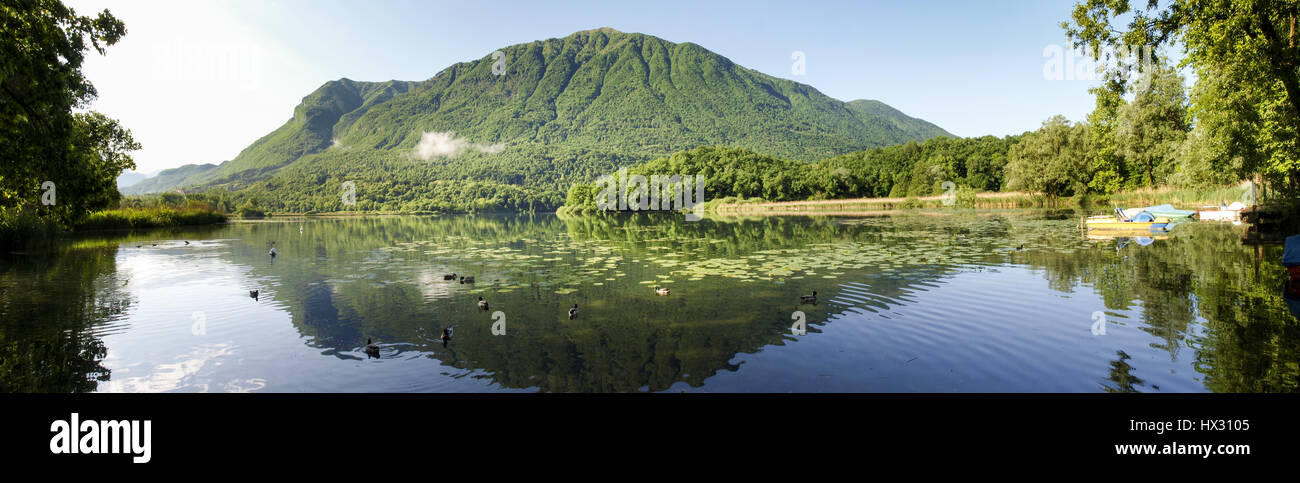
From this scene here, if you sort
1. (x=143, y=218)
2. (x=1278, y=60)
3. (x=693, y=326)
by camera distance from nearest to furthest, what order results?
(x=693, y=326) < (x=1278, y=60) < (x=143, y=218)

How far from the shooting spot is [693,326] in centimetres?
1221

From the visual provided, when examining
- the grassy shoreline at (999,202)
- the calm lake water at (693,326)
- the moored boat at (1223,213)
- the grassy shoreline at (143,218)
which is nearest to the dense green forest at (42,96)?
the calm lake water at (693,326)

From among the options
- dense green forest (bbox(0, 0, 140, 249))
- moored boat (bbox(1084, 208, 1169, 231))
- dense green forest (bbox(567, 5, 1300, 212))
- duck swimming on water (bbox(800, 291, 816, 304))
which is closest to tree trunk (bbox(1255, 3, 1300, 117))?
dense green forest (bbox(567, 5, 1300, 212))

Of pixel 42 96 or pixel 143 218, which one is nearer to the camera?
pixel 42 96

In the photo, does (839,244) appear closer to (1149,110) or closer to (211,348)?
(211,348)

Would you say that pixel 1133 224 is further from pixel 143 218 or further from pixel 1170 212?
pixel 143 218

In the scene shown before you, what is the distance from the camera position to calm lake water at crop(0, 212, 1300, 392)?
870 centimetres

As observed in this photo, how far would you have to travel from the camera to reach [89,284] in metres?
20.8

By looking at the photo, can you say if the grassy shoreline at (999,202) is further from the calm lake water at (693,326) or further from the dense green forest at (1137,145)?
the calm lake water at (693,326)

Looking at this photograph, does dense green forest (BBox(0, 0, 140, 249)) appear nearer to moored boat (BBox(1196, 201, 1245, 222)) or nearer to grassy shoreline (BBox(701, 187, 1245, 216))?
moored boat (BBox(1196, 201, 1245, 222))

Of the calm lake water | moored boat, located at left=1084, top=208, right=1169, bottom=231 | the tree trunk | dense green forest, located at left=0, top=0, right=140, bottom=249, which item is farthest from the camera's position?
moored boat, located at left=1084, top=208, right=1169, bottom=231

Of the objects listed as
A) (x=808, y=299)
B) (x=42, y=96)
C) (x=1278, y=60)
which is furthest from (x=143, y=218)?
(x=1278, y=60)
